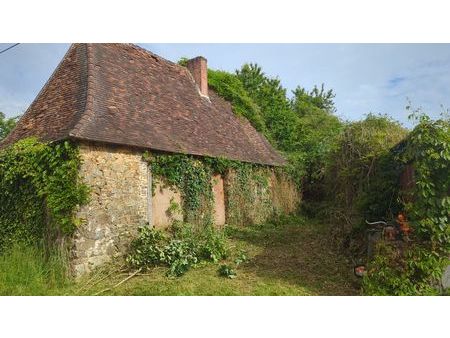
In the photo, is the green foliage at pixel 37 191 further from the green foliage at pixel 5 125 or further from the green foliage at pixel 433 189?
the green foliage at pixel 5 125

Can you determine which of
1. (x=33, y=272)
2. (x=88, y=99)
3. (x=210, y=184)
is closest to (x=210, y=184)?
(x=210, y=184)

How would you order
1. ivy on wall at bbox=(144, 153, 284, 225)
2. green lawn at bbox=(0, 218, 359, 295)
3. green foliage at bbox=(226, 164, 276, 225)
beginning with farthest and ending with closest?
green foliage at bbox=(226, 164, 276, 225)
ivy on wall at bbox=(144, 153, 284, 225)
green lawn at bbox=(0, 218, 359, 295)

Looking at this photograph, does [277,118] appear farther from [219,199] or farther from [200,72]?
[219,199]

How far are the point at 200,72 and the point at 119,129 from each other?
7.51m

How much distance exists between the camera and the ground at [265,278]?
23.4 ft

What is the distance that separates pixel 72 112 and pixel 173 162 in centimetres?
303

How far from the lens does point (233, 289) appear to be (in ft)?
23.6

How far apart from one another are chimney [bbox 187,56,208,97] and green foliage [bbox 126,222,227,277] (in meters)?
7.90

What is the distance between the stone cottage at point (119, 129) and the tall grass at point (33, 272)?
394mm

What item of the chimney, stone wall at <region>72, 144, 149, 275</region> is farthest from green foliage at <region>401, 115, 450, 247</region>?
the chimney

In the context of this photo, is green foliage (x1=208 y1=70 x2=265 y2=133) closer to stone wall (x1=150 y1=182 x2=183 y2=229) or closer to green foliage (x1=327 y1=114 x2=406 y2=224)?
green foliage (x1=327 y1=114 x2=406 y2=224)

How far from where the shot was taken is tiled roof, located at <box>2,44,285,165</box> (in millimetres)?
9453

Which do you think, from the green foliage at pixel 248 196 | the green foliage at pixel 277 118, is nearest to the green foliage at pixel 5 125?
the green foliage at pixel 277 118

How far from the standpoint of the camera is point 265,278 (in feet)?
25.5
